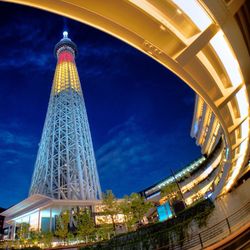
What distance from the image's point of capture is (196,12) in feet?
14.3

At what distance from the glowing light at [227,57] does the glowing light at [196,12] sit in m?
0.44

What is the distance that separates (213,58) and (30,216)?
42.9m

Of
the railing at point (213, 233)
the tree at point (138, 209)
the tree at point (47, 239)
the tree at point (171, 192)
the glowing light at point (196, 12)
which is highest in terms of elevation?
the tree at point (171, 192)

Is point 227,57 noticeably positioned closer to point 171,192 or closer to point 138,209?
point 138,209

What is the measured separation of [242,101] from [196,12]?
5.36m

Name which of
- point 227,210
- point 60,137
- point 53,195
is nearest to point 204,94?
point 227,210

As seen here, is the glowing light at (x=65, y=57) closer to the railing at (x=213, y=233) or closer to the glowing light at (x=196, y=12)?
the railing at (x=213, y=233)

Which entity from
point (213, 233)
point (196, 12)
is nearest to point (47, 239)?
point (213, 233)

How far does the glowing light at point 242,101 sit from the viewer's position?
300 inches

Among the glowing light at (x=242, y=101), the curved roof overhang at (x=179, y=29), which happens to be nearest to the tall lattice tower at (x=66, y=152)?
the glowing light at (x=242, y=101)

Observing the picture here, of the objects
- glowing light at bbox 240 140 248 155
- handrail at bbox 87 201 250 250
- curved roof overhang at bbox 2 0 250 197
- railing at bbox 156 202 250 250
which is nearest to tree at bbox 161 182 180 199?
handrail at bbox 87 201 250 250

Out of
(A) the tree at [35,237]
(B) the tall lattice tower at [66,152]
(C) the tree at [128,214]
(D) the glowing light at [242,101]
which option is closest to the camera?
(D) the glowing light at [242,101]

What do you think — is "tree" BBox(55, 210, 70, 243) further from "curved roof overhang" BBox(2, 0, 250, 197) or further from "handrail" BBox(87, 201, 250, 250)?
"curved roof overhang" BBox(2, 0, 250, 197)

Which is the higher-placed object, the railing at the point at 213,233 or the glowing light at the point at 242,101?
the glowing light at the point at 242,101
